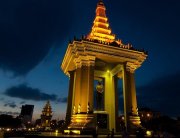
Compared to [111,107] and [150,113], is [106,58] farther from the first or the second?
[150,113]

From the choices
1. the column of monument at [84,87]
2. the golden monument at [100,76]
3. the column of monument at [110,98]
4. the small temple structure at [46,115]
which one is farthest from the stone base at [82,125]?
the small temple structure at [46,115]

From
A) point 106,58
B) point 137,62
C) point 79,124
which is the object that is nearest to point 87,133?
point 79,124

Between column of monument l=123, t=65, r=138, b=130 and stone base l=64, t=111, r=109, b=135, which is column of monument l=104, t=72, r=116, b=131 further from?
column of monument l=123, t=65, r=138, b=130

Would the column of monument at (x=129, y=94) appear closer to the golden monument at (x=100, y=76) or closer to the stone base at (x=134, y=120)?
the golden monument at (x=100, y=76)

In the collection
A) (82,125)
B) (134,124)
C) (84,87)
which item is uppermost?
(84,87)

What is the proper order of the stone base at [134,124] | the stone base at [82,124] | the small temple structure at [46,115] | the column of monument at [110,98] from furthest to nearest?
1. the small temple structure at [46,115]
2. the column of monument at [110,98]
3. the stone base at [134,124]
4. the stone base at [82,124]

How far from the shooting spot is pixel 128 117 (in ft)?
98.2

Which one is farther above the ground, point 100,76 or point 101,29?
point 101,29

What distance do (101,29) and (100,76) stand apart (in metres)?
9.14

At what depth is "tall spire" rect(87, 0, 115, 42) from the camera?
37550 mm

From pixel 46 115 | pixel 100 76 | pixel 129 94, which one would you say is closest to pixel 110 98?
pixel 100 76

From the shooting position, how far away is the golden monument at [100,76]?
28.8 metres

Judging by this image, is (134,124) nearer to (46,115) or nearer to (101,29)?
(101,29)

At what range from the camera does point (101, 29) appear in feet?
128
